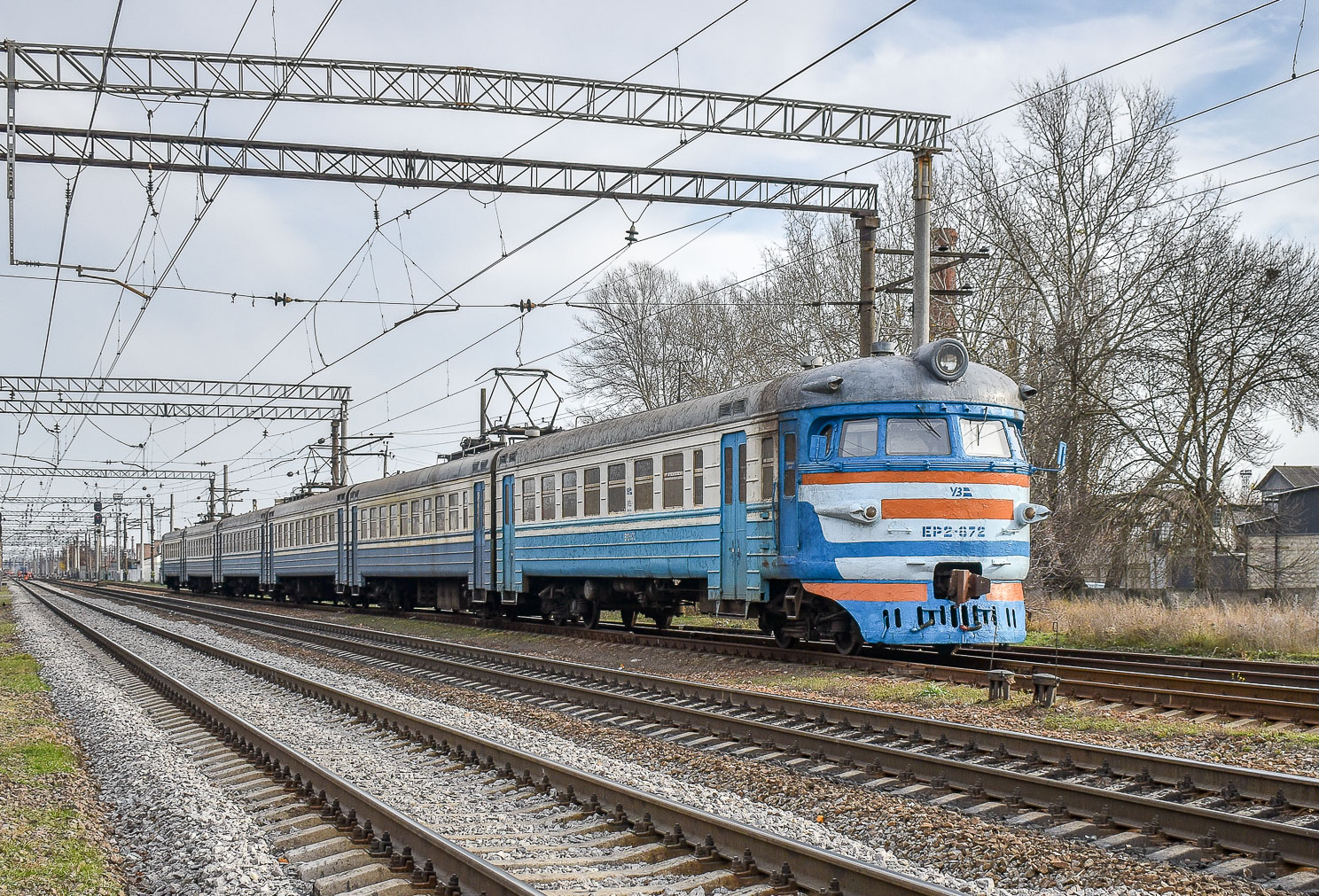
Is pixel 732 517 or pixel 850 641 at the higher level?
pixel 732 517

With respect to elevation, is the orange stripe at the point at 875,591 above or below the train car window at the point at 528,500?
below

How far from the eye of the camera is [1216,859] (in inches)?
237

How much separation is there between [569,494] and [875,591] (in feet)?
25.4

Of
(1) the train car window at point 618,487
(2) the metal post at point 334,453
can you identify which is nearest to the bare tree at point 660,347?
(2) the metal post at point 334,453

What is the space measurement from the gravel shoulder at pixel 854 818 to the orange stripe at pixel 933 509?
4266mm

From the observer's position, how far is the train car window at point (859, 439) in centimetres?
1368

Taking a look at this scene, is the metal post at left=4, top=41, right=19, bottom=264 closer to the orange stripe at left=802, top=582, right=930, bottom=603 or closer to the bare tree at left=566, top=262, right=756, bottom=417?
the orange stripe at left=802, top=582, right=930, bottom=603

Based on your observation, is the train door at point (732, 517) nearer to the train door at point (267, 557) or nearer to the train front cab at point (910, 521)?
the train front cab at point (910, 521)

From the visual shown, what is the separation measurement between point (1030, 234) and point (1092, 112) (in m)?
3.24

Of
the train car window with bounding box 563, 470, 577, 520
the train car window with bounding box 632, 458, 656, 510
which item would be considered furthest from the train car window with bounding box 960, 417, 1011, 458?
the train car window with bounding box 563, 470, 577, 520

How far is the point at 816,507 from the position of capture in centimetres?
1380

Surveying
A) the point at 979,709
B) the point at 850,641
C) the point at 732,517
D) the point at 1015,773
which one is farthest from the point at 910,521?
the point at 1015,773

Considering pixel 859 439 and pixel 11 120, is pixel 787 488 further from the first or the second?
pixel 11 120

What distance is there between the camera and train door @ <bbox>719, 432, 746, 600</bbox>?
15.1 meters
